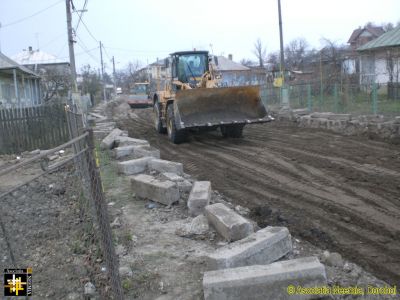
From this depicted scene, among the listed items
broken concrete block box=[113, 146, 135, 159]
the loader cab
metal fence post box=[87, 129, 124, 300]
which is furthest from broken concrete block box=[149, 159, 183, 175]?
the loader cab

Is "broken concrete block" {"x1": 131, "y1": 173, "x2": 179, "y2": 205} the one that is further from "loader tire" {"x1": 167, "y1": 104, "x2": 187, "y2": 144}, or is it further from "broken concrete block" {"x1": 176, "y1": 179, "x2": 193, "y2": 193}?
"loader tire" {"x1": 167, "y1": 104, "x2": 187, "y2": 144}

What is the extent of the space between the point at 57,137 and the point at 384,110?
11102 mm

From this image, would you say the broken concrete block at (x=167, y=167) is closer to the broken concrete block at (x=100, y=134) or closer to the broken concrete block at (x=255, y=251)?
the broken concrete block at (x=255, y=251)

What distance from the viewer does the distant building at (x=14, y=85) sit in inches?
1007

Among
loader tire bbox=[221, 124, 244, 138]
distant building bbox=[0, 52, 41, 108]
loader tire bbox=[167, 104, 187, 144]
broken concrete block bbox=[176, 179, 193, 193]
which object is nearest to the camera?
broken concrete block bbox=[176, 179, 193, 193]

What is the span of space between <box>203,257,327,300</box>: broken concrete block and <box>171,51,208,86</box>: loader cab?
1203cm

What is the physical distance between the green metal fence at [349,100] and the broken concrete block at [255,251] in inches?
453

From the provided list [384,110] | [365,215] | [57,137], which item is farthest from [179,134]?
[365,215]

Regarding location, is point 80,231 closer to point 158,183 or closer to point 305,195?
point 158,183

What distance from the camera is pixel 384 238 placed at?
5508 mm

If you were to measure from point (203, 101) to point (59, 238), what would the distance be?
34.6ft

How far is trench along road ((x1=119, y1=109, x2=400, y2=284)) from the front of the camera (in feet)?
18.2

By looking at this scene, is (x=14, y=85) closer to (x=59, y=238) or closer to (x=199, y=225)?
(x=199, y=225)

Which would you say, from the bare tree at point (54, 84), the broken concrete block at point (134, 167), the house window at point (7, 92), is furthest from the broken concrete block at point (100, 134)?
the bare tree at point (54, 84)
